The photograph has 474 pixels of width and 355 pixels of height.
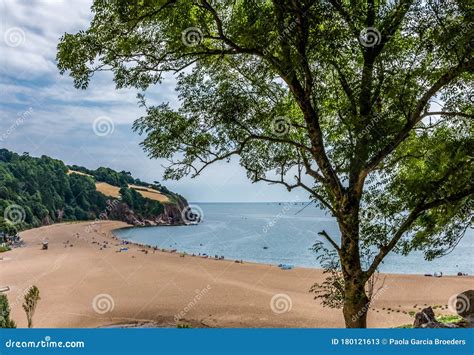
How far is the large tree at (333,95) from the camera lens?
20.0ft

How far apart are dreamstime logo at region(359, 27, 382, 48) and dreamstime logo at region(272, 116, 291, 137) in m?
1.80

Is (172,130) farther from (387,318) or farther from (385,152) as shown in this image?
(387,318)

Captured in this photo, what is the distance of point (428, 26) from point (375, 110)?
58.9 inches

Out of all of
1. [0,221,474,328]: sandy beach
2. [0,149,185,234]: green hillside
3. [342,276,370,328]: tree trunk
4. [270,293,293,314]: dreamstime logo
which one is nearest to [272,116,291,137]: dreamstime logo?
[342,276,370,328]: tree trunk

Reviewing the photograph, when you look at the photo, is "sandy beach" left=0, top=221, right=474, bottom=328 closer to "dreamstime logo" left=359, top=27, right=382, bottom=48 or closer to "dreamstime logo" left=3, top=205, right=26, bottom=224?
"dreamstime logo" left=3, top=205, right=26, bottom=224

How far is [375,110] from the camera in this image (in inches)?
271

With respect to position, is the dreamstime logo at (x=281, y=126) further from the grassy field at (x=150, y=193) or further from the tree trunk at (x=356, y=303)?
the grassy field at (x=150, y=193)

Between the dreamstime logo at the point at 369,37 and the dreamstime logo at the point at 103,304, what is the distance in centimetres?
1408

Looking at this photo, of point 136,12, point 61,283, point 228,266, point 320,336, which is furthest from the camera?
point 228,266

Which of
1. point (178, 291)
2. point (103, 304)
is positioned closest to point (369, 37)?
point (103, 304)

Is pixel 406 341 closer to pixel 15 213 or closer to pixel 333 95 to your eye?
pixel 333 95

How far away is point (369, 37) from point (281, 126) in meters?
2.05

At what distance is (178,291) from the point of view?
2136 centimetres

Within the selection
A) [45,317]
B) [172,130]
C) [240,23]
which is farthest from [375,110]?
[45,317]
